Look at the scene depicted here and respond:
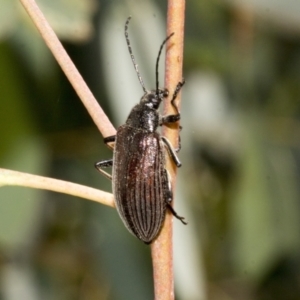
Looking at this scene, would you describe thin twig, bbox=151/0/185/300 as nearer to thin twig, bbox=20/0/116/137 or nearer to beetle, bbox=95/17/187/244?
thin twig, bbox=20/0/116/137

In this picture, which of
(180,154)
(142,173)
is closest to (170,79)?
(142,173)

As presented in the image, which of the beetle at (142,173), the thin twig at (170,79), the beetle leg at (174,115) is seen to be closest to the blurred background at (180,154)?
the beetle at (142,173)

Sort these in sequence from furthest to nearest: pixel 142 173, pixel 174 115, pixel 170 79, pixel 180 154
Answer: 1. pixel 180 154
2. pixel 142 173
3. pixel 174 115
4. pixel 170 79

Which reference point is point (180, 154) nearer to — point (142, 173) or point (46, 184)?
point (142, 173)

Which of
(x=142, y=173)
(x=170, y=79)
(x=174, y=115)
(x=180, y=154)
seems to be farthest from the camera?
(x=180, y=154)

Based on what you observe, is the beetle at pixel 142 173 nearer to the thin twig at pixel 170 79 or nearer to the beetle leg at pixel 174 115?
the beetle leg at pixel 174 115
